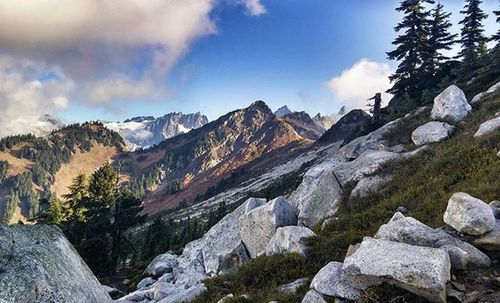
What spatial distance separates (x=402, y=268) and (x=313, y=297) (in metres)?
2.55

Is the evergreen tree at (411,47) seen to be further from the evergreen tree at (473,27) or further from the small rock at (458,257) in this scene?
the small rock at (458,257)

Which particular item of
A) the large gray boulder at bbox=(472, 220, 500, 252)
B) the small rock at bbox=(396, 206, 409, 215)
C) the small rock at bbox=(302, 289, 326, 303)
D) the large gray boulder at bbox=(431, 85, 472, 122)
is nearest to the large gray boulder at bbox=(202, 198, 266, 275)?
the small rock at bbox=(396, 206, 409, 215)

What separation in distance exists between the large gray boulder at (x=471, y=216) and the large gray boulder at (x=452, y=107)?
1902cm

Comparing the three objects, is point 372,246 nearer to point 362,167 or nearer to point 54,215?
point 362,167

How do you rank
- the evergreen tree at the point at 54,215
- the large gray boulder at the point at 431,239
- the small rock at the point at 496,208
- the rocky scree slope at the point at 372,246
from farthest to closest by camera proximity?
the evergreen tree at the point at 54,215 < the small rock at the point at 496,208 < the large gray boulder at the point at 431,239 < the rocky scree slope at the point at 372,246

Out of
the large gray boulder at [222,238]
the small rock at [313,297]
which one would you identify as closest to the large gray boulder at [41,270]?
the small rock at [313,297]

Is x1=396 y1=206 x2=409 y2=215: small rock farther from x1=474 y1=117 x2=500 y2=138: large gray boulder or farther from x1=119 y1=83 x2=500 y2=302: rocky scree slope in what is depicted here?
x1=474 y1=117 x2=500 y2=138: large gray boulder

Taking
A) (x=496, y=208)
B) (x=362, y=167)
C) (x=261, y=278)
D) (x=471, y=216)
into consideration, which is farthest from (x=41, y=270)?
(x=362, y=167)

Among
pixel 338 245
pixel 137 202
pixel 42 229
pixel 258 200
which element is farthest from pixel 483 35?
pixel 42 229

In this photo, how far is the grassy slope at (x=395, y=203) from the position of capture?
13844 millimetres

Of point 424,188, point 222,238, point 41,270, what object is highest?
point 41,270

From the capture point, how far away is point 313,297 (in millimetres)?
10539

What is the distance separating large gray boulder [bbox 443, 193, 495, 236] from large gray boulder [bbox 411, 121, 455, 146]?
1521 centimetres

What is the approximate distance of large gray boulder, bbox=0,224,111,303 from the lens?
9.94 meters
